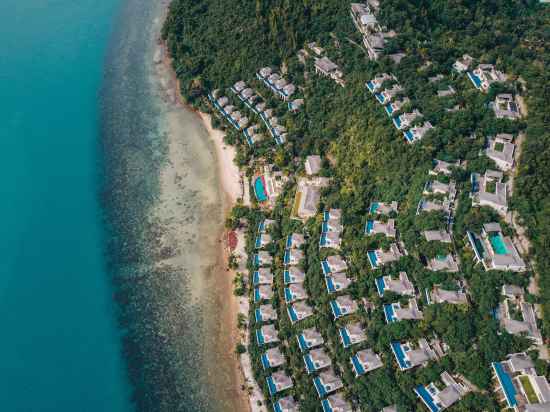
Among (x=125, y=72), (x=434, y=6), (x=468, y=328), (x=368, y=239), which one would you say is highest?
(x=434, y=6)

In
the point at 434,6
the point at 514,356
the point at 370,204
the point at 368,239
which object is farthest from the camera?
the point at 434,6

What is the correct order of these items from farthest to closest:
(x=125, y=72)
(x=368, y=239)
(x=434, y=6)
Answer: (x=125, y=72), (x=434, y=6), (x=368, y=239)

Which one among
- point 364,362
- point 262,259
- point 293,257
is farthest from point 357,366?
point 262,259

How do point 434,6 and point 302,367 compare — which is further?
point 434,6

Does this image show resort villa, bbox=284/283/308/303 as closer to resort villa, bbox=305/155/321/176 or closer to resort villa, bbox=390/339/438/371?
resort villa, bbox=390/339/438/371

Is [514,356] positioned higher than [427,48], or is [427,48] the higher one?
[427,48]

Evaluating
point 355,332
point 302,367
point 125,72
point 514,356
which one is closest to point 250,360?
point 302,367

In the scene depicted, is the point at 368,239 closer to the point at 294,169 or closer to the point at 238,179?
the point at 294,169

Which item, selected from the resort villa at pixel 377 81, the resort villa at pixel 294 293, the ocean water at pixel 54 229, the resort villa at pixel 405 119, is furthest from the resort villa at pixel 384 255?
the ocean water at pixel 54 229
